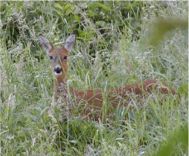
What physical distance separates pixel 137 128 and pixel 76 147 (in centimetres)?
33

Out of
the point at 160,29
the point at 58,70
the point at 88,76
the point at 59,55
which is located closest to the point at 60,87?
the point at 88,76

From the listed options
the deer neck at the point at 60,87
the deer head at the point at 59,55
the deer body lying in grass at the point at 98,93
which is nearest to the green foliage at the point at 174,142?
the deer body lying in grass at the point at 98,93

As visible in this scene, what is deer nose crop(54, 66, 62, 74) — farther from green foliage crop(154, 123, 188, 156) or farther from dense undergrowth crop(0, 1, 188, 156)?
green foliage crop(154, 123, 188, 156)

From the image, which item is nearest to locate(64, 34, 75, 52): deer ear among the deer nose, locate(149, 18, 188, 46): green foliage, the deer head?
the deer head

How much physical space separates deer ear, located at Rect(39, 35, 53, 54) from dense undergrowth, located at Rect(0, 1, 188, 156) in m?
0.09

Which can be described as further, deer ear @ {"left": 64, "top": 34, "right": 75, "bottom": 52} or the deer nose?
deer ear @ {"left": 64, "top": 34, "right": 75, "bottom": 52}

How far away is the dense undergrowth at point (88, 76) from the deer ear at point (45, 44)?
9 cm

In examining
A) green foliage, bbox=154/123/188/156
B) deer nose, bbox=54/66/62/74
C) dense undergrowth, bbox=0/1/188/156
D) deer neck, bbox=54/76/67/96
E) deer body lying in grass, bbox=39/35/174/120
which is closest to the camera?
green foliage, bbox=154/123/188/156

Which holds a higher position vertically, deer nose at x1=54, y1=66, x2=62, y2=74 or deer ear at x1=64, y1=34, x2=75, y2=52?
deer ear at x1=64, y1=34, x2=75, y2=52

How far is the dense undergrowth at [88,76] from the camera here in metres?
2.80

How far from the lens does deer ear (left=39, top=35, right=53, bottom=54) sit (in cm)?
416

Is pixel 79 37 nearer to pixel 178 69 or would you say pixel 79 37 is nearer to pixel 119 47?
pixel 119 47

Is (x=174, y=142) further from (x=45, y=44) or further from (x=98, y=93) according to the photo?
(x=45, y=44)

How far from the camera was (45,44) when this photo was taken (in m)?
4.20
